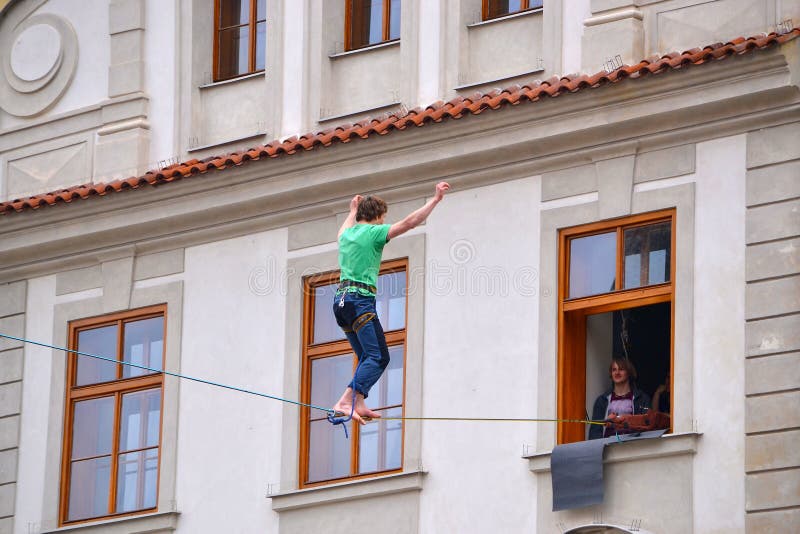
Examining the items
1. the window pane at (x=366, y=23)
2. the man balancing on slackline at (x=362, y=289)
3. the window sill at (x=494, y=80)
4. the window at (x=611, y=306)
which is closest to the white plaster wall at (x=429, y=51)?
the window sill at (x=494, y=80)

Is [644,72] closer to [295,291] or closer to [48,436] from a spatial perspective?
[295,291]

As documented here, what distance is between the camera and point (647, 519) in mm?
23953

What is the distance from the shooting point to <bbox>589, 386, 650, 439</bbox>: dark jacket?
2450cm

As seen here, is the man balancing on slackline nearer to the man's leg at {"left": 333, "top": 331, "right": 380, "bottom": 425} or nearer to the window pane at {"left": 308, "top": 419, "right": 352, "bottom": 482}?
the man's leg at {"left": 333, "top": 331, "right": 380, "bottom": 425}

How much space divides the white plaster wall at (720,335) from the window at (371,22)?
402 cm

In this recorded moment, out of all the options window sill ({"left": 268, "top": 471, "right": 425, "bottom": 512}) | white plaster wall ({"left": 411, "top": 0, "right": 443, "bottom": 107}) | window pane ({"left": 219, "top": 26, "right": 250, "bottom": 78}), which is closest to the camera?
window sill ({"left": 268, "top": 471, "right": 425, "bottom": 512})

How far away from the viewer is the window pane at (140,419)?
27766mm

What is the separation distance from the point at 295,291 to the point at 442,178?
1.96m

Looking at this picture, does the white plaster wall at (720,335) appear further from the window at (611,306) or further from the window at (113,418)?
the window at (113,418)

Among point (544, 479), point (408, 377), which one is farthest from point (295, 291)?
point (544, 479)

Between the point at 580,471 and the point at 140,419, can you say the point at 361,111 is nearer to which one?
the point at 140,419

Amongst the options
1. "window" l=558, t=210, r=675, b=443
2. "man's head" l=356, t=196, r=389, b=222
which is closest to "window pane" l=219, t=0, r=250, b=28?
"window" l=558, t=210, r=675, b=443

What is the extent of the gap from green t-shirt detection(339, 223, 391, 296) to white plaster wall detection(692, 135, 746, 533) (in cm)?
320

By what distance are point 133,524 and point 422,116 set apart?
4.80 meters
